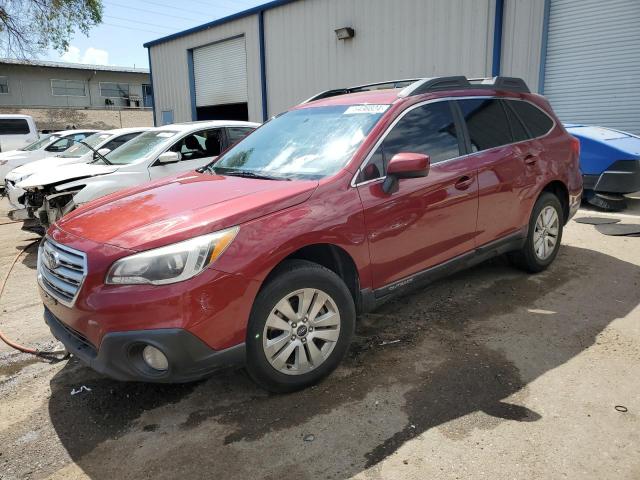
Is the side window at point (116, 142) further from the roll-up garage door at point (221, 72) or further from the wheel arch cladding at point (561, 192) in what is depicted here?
the roll-up garage door at point (221, 72)

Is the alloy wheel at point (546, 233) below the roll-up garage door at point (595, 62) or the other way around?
below

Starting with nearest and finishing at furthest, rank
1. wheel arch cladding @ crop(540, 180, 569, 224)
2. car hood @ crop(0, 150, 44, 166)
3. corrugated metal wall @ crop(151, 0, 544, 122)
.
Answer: wheel arch cladding @ crop(540, 180, 569, 224)
corrugated metal wall @ crop(151, 0, 544, 122)
car hood @ crop(0, 150, 44, 166)

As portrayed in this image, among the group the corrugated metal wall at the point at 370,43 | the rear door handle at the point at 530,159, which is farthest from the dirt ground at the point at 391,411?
the corrugated metal wall at the point at 370,43

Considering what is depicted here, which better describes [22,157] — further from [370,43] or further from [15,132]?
[370,43]

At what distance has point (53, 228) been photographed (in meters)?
3.15

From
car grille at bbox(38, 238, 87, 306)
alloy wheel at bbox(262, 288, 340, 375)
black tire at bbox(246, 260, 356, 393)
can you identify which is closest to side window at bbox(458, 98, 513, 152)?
black tire at bbox(246, 260, 356, 393)

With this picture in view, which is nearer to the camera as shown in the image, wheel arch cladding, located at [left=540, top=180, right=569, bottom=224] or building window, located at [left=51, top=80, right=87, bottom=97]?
wheel arch cladding, located at [left=540, top=180, right=569, bottom=224]

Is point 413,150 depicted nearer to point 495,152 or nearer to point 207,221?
point 495,152

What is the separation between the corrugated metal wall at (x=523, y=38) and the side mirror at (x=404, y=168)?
905 cm

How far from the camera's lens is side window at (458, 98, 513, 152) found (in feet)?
13.1

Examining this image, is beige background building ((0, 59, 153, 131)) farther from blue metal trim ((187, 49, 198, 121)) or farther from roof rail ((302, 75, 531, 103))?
roof rail ((302, 75, 531, 103))

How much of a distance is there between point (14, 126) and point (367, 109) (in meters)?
16.4

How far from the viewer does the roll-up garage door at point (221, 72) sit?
55.9 ft

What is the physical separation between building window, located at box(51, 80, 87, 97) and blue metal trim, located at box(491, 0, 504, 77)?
31844mm
